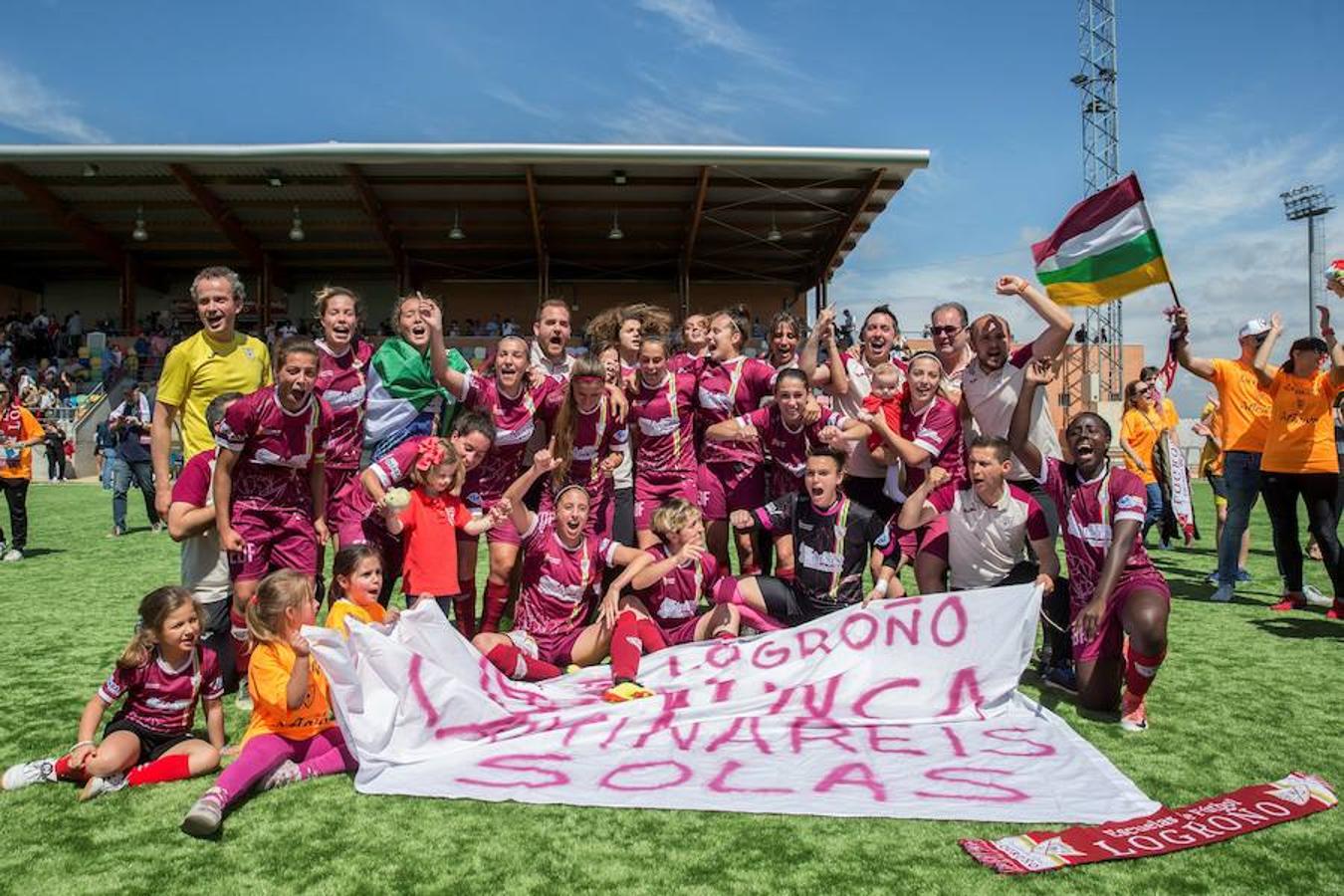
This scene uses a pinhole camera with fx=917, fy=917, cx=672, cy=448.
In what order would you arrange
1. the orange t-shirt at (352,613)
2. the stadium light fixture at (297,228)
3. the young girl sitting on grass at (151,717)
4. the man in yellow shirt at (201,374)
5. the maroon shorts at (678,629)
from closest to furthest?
1. the young girl sitting on grass at (151,717)
2. the orange t-shirt at (352,613)
3. the man in yellow shirt at (201,374)
4. the maroon shorts at (678,629)
5. the stadium light fixture at (297,228)

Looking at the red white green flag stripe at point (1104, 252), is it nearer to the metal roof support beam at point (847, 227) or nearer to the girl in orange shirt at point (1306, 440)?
the girl in orange shirt at point (1306, 440)

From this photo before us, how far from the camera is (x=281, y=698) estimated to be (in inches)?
140

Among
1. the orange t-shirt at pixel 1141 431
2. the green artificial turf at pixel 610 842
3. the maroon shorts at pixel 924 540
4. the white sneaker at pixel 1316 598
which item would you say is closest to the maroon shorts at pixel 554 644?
the green artificial turf at pixel 610 842

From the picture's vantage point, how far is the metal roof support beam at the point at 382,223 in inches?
877

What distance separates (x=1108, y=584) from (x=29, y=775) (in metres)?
4.60

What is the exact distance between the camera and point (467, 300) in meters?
30.2

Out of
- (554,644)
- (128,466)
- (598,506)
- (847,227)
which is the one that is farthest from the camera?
(847,227)

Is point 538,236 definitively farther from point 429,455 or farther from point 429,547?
point 429,547

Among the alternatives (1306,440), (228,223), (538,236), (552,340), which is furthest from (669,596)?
(228,223)

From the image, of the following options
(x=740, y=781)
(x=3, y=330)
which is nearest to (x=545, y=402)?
(x=740, y=781)

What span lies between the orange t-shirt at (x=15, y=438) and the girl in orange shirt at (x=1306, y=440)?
11.3 metres

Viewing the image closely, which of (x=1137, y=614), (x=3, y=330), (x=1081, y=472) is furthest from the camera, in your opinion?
(x=3, y=330)

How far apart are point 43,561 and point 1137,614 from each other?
33.0 feet

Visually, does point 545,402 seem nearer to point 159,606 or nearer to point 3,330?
point 159,606
